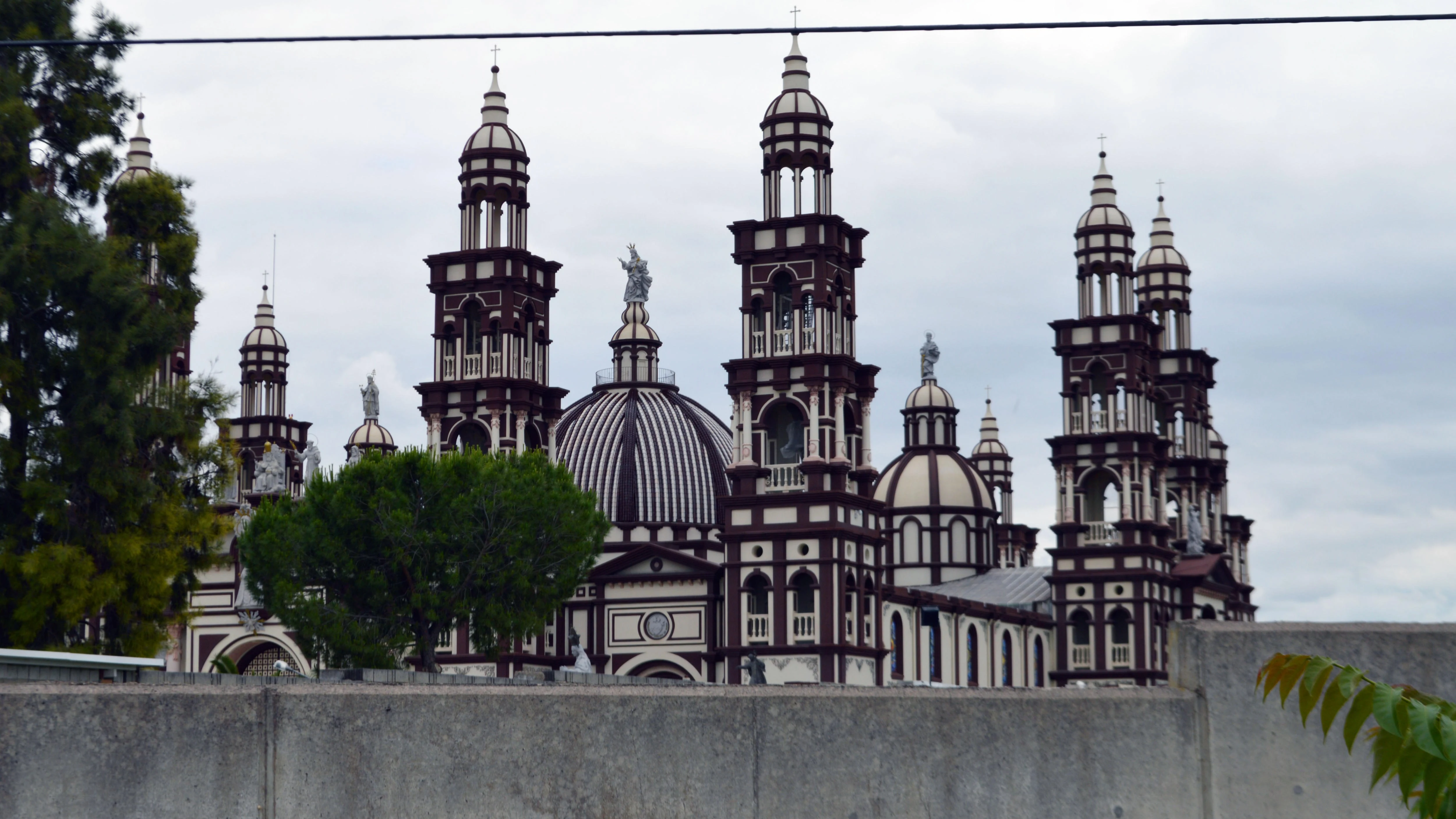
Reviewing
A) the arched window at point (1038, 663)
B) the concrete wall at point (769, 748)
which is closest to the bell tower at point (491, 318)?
the arched window at point (1038, 663)

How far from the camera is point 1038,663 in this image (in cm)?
8812

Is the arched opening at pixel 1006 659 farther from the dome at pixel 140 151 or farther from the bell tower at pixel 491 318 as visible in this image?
the dome at pixel 140 151

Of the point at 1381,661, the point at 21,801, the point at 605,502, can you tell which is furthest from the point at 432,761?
the point at 605,502

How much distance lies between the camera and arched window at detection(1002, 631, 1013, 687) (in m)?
84.8

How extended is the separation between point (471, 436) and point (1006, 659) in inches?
1179

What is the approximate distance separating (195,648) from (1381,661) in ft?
231

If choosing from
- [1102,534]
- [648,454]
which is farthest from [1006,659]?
[648,454]

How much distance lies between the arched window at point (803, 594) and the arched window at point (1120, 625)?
720 inches

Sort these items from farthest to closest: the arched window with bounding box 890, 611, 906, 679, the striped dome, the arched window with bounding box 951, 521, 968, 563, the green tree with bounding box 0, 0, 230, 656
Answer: the arched window with bounding box 951, 521, 968, 563, the striped dome, the arched window with bounding box 890, 611, 906, 679, the green tree with bounding box 0, 0, 230, 656

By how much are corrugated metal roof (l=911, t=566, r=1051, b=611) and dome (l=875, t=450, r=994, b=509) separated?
13.7ft

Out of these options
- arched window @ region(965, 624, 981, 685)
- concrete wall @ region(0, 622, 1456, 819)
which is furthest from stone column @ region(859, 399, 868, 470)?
concrete wall @ region(0, 622, 1456, 819)

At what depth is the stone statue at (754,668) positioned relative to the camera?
47781mm

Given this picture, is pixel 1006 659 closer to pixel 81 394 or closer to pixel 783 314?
pixel 783 314

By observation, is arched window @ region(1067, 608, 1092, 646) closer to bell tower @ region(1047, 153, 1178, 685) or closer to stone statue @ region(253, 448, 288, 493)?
bell tower @ region(1047, 153, 1178, 685)
